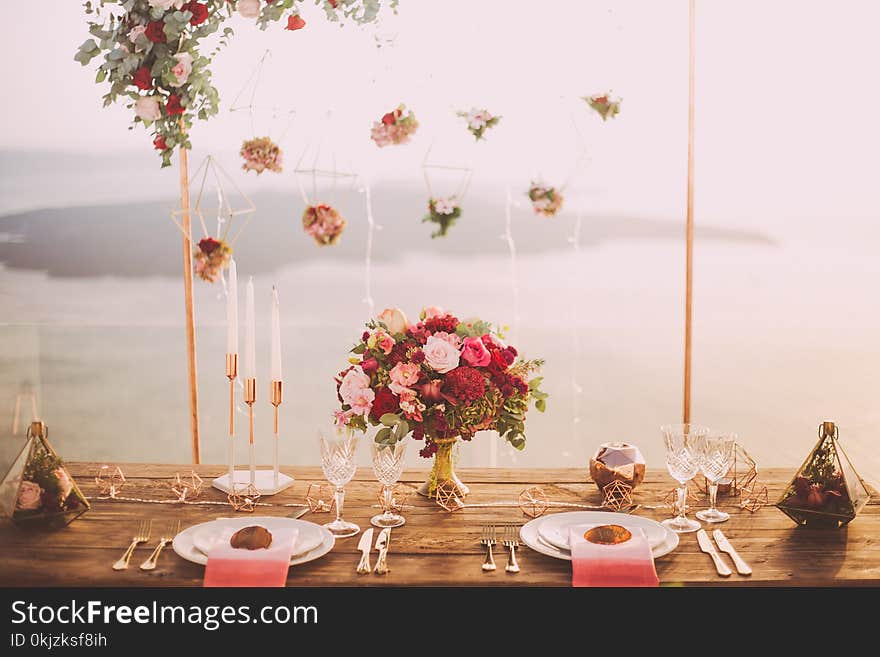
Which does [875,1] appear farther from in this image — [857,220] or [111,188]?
[111,188]

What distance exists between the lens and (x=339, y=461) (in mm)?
1615

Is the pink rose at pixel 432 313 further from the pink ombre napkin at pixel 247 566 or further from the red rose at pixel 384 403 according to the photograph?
the pink ombre napkin at pixel 247 566

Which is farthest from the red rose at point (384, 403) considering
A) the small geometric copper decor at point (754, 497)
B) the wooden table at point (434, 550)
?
the small geometric copper decor at point (754, 497)

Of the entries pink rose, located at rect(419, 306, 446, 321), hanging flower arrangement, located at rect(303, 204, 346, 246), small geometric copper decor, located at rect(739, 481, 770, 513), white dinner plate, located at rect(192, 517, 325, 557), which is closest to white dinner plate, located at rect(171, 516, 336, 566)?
white dinner plate, located at rect(192, 517, 325, 557)

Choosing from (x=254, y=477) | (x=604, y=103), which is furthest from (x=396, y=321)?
(x=604, y=103)

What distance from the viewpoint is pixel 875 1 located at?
9.07 feet

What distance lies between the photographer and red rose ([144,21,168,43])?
2417 mm

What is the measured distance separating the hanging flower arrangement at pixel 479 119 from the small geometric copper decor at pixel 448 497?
137 centimetres

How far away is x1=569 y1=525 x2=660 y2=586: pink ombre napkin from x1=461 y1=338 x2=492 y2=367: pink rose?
0.41 m

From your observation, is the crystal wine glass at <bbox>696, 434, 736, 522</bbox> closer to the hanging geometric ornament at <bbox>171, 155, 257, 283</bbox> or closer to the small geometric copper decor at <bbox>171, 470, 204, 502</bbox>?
the small geometric copper decor at <bbox>171, 470, 204, 502</bbox>

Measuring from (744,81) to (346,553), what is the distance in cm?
213

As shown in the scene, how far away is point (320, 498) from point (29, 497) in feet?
1.85

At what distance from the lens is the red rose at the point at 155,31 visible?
2417mm

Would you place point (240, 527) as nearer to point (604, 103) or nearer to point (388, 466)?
point (388, 466)
